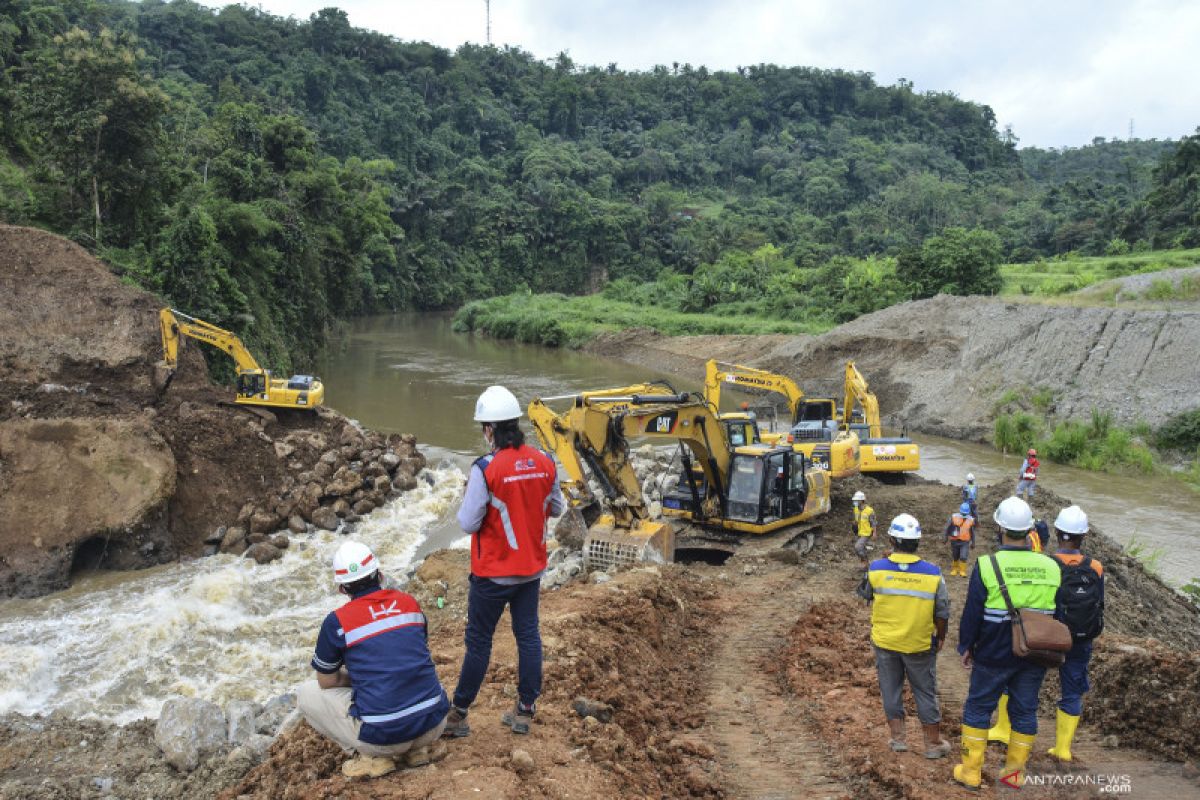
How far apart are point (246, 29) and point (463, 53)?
30877mm

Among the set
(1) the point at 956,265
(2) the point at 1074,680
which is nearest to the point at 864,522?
(2) the point at 1074,680

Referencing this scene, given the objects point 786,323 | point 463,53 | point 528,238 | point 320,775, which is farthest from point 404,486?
point 463,53

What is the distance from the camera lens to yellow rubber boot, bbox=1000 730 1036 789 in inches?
216

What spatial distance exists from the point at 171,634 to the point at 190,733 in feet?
17.0

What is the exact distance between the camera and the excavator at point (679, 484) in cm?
1122

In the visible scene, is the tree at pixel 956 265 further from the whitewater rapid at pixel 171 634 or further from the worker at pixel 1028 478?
the whitewater rapid at pixel 171 634

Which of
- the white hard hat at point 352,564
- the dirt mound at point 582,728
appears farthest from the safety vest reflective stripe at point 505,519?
the dirt mound at point 582,728

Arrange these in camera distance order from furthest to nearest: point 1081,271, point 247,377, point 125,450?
1. point 1081,271
2. point 247,377
3. point 125,450

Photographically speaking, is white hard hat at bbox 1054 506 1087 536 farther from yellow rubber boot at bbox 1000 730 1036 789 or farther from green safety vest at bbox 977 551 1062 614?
yellow rubber boot at bbox 1000 730 1036 789

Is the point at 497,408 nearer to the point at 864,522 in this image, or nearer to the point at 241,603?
the point at 864,522

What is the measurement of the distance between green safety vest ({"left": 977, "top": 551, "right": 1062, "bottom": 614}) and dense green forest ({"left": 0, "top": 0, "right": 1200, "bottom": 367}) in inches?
942

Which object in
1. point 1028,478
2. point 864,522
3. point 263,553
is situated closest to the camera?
point 864,522

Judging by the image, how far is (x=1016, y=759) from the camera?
5.54 metres

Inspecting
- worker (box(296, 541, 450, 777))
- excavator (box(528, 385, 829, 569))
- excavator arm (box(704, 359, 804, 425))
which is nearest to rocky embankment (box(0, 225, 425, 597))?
excavator (box(528, 385, 829, 569))
